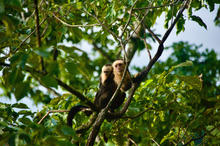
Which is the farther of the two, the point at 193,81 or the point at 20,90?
the point at 193,81

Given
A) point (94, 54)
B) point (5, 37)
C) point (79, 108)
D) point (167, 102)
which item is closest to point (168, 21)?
point (167, 102)

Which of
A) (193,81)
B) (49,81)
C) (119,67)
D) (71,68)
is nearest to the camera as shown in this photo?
(49,81)

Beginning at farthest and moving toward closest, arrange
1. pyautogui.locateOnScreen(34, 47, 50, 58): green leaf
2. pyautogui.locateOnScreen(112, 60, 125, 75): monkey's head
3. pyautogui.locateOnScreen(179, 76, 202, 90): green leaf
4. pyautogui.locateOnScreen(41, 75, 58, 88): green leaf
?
pyautogui.locateOnScreen(112, 60, 125, 75): monkey's head → pyautogui.locateOnScreen(179, 76, 202, 90): green leaf → pyautogui.locateOnScreen(41, 75, 58, 88): green leaf → pyautogui.locateOnScreen(34, 47, 50, 58): green leaf

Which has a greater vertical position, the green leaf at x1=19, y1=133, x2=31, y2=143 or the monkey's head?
the monkey's head

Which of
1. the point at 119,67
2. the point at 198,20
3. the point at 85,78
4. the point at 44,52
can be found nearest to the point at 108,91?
the point at 119,67

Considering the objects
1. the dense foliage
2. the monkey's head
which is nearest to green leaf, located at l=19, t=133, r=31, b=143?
the dense foliage

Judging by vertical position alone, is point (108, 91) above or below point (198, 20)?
below

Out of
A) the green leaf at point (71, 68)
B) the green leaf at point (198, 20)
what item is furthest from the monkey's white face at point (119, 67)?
the green leaf at point (71, 68)

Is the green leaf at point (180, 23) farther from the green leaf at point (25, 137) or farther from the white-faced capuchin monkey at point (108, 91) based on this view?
the green leaf at point (25, 137)

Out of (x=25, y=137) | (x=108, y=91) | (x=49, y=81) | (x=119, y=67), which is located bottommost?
(x=25, y=137)

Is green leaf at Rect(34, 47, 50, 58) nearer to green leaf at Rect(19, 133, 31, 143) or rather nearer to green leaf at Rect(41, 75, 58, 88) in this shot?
green leaf at Rect(41, 75, 58, 88)

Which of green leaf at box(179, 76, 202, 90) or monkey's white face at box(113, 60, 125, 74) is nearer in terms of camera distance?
green leaf at box(179, 76, 202, 90)

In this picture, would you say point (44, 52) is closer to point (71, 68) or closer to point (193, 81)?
point (71, 68)

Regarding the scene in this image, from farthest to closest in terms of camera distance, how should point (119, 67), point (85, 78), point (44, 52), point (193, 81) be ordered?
1. point (119, 67)
2. point (85, 78)
3. point (193, 81)
4. point (44, 52)
